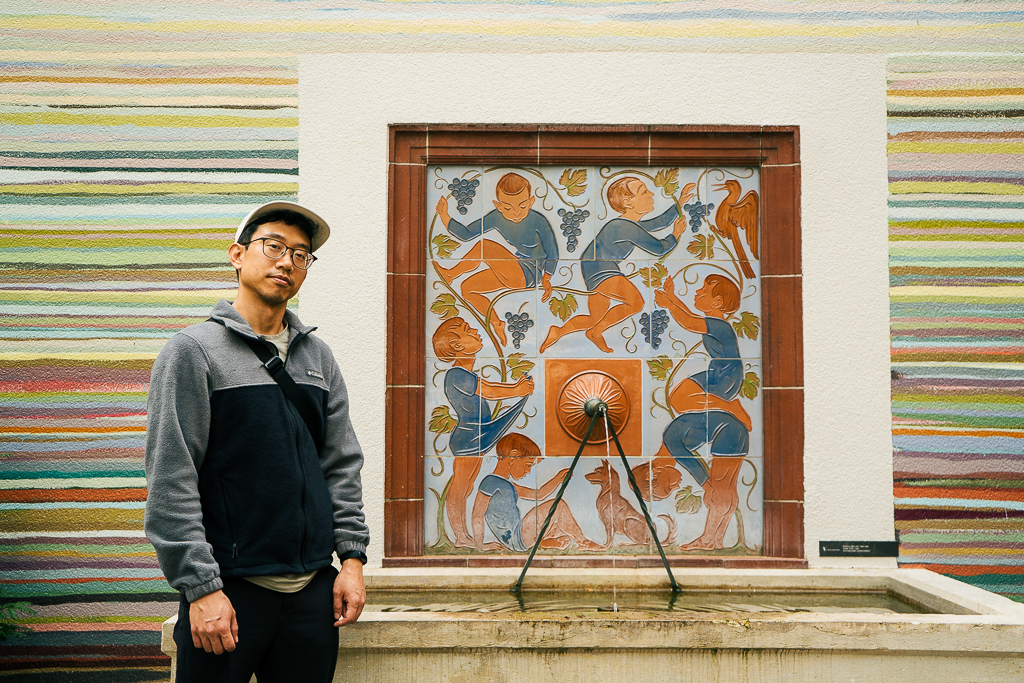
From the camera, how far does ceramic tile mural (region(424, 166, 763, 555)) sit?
12.3ft

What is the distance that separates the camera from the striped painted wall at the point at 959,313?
3693mm

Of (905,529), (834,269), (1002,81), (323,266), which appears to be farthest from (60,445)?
(1002,81)

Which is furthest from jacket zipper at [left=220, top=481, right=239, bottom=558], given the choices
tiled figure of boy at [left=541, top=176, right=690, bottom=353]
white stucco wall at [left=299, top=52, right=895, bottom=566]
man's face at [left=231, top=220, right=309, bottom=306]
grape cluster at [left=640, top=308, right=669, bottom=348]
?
grape cluster at [left=640, top=308, right=669, bottom=348]

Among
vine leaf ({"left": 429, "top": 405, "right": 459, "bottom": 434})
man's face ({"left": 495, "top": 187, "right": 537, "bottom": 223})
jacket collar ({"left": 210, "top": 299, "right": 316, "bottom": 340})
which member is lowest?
vine leaf ({"left": 429, "top": 405, "right": 459, "bottom": 434})

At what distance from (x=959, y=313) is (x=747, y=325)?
102 centimetres

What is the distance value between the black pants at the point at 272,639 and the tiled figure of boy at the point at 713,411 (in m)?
2.16

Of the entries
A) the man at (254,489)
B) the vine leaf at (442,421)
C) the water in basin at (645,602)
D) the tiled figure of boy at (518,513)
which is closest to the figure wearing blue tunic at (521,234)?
the vine leaf at (442,421)

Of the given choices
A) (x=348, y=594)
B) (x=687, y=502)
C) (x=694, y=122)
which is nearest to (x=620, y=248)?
(x=694, y=122)

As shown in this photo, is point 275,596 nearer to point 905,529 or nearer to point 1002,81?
point 905,529

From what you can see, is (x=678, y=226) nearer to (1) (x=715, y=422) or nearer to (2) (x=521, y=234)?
(2) (x=521, y=234)

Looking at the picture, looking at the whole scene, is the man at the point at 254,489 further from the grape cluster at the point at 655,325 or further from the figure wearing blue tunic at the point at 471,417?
the grape cluster at the point at 655,325

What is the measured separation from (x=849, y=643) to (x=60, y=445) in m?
3.49

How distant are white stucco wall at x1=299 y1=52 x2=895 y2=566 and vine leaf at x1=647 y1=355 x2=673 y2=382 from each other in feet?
2.19

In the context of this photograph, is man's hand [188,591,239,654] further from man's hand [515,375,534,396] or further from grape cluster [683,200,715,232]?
grape cluster [683,200,715,232]
